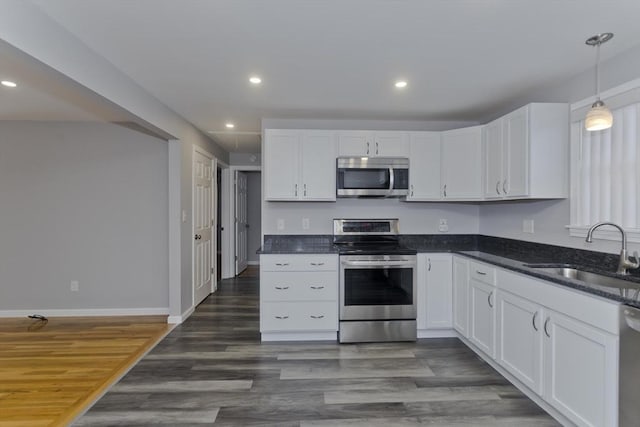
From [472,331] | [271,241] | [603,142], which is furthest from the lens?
[271,241]

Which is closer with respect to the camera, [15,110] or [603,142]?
[603,142]

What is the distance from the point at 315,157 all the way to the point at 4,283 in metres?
4.03

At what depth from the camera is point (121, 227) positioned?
4125mm

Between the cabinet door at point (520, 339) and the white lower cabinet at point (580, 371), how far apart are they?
0.08 metres

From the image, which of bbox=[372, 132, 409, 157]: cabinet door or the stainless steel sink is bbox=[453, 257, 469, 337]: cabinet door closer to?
the stainless steel sink

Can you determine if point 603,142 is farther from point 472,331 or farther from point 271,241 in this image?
point 271,241

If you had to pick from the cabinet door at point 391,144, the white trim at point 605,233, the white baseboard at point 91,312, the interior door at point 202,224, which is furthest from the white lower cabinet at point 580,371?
the white baseboard at point 91,312

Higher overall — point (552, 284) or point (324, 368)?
point (552, 284)

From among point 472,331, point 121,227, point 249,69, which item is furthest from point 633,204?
point 121,227

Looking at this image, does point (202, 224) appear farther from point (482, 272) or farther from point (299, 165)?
point (482, 272)

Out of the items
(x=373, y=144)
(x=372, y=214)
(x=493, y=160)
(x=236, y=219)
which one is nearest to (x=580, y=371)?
(x=493, y=160)

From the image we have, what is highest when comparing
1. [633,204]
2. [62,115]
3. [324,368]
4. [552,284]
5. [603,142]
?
[62,115]

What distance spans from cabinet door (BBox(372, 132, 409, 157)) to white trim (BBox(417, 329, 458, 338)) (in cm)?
186

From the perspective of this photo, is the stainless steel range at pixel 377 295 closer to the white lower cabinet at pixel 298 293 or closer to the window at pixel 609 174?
the white lower cabinet at pixel 298 293
